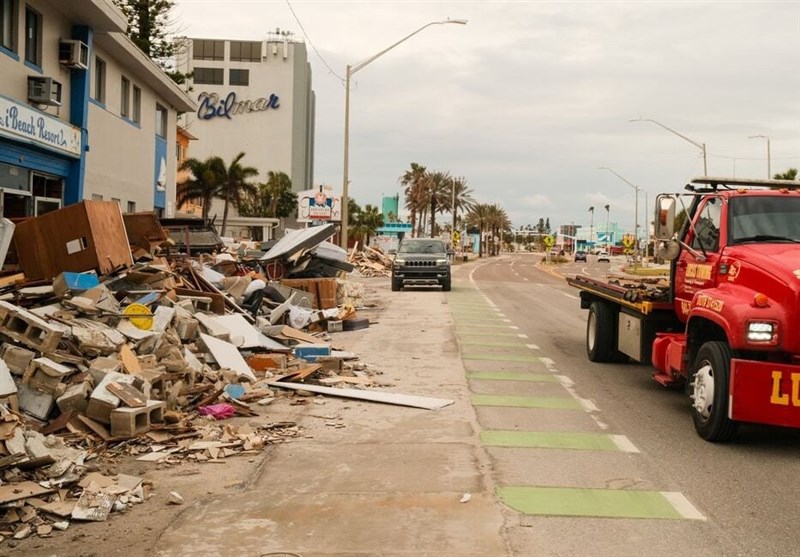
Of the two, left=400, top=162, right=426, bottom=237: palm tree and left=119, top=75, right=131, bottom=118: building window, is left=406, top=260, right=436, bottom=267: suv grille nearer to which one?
left=119, top=75, right=131, bottom=118: building window

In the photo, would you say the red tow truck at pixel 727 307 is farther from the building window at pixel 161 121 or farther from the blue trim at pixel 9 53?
the building window at pixel 161 121

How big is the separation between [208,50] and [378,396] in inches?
4034

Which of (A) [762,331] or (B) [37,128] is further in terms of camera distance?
(B) [37,128]

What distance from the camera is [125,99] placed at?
86.9 feet

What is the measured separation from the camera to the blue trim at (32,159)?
17094mm

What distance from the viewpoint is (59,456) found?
6703 mm

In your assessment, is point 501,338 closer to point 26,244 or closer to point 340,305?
point 340,305

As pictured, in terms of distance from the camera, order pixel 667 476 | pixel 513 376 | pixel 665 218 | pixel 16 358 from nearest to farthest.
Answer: pixel 667 476 → pixel 16 358 → pixel 665 218 → pixel 513 376

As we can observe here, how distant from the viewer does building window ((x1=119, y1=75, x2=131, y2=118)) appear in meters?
26.2

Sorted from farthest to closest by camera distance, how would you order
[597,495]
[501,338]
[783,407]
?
[501,338], [783,407], [597,495]

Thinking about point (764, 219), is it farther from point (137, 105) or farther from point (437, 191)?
point (437, 191)

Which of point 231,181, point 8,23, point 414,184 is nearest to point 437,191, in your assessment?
point 414,184

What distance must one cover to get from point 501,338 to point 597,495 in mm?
10840

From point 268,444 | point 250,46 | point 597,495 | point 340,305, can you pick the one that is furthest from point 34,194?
point 250,46
